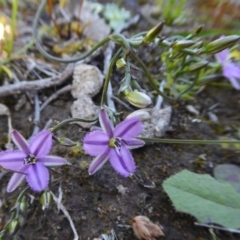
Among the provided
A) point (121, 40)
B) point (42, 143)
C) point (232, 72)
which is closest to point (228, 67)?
point (232, 72)

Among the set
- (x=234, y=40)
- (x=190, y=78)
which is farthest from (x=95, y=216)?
(x=190, y=78)

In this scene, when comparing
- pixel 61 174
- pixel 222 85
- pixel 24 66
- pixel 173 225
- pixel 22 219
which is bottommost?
pixel 173 225

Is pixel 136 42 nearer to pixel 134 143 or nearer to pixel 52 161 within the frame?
pixel 134 143

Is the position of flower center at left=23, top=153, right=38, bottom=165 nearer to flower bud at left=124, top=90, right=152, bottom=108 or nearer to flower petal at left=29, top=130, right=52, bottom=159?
flower petal at left=29, top=130, right=52, bottom=159

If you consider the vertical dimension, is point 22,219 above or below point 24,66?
below

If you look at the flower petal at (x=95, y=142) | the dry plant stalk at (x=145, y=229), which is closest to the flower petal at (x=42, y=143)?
the flower petal at (x=95, y=142)

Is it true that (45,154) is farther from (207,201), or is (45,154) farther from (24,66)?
(24,66)

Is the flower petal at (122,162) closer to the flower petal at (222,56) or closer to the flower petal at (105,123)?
the flower petal at (105,123)
